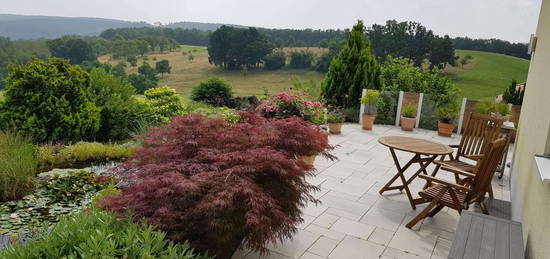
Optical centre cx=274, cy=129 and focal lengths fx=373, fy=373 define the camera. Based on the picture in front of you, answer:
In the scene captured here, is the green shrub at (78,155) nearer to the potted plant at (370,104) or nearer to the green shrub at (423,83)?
the potted plant at (370,104)

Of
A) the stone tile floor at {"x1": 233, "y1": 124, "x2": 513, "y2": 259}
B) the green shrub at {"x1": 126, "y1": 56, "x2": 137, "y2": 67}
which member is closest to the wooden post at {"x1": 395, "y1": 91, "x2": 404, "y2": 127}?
the stone tile floor at {"x1": 233, "y1": 124, "x2": 513, "y2": 259}

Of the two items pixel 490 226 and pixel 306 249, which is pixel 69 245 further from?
pixel 490 226

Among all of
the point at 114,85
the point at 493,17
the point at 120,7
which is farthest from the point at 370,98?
the point at 120,7

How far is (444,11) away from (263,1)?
581 centimetres

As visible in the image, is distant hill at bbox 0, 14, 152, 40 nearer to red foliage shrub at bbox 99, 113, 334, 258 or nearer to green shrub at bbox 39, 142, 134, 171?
green shrub at bbox 39, 142, 134, 171

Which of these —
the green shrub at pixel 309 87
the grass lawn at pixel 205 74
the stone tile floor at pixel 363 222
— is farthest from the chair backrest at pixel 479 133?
the grass lawn at pixel 205 74

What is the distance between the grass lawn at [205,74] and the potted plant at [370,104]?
13498mm

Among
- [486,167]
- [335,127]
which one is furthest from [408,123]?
[486,167]

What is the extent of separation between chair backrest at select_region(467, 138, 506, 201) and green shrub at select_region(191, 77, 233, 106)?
7.46 m

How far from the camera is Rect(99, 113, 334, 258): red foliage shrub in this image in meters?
2.41

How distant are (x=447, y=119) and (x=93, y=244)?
26.4 feet

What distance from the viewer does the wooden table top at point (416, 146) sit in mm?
4059

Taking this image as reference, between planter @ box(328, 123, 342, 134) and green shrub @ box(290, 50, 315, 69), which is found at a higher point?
green shrub @ box(290, 50, 315, 69)

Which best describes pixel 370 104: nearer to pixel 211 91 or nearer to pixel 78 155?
pixel 211 91
